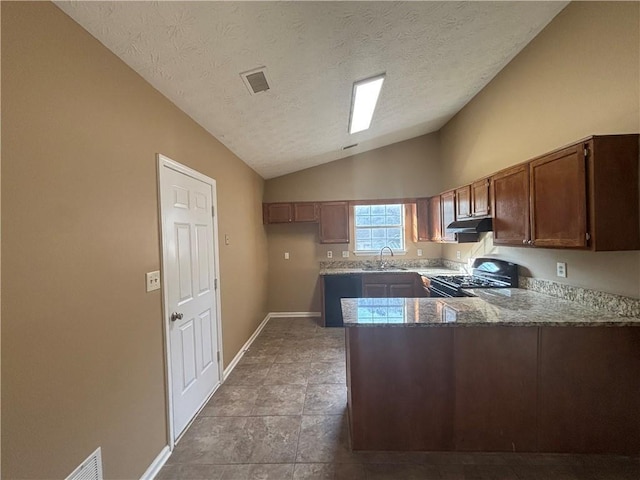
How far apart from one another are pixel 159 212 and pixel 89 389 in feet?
3.48

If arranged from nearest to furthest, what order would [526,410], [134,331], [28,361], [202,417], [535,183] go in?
[28,361]
[134,331]
[526,410]
[535,183]
[202,417]

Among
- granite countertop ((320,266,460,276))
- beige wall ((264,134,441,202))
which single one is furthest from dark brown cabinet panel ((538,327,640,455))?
beige wall ((264,134,441,202))

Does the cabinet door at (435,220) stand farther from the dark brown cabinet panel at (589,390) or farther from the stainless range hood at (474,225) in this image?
the dark brown cabinet panel at (589,390)

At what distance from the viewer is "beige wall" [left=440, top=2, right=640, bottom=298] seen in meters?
1.72

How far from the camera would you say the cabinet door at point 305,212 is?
15.5 feet

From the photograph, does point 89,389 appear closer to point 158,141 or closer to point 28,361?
point 28,361

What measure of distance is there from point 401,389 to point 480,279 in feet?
6.37

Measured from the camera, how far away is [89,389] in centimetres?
127

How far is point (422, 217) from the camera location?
14.9ft

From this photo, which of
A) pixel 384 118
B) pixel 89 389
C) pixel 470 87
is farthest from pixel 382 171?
pixel 89 389

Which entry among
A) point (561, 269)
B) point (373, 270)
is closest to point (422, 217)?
point (373, 270)

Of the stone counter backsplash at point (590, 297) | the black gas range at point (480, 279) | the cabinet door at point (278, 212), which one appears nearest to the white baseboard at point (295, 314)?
the cabinet door at point (278, 212)

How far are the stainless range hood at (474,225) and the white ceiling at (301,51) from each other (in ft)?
4.99

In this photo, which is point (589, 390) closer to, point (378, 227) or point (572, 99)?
point (572, 99)
